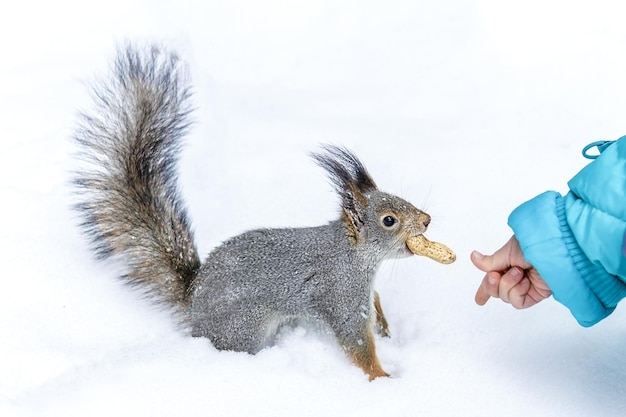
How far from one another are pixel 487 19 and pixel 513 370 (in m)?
2.16

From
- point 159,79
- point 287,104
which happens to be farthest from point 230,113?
point 159,79

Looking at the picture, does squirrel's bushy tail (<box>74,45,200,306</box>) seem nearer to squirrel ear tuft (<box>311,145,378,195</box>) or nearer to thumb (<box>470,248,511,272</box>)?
squirrel ear tuft (<box>311,145,378,195</box>)

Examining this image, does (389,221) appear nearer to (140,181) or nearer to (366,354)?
(366,354)

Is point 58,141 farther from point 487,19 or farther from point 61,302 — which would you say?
point 487,19

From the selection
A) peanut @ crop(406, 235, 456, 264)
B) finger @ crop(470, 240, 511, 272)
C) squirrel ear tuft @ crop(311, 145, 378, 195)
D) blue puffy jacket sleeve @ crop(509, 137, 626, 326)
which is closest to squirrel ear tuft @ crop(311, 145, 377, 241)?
squirrel ear tuft @ crop(311, 145, 378, 195)

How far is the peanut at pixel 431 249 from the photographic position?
2.27 m

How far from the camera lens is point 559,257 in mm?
1938

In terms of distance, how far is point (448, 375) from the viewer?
7.45 feet

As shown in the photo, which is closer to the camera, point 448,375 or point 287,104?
point 448,375

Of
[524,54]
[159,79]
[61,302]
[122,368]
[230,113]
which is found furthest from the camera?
[524,54]

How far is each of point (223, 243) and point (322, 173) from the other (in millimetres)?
817

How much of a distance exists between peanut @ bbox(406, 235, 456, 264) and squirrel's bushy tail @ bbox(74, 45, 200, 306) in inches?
27.4

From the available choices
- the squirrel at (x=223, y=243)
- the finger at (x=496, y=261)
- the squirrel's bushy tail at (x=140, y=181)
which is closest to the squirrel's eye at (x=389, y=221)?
the squirrel at (x=223, y=243)

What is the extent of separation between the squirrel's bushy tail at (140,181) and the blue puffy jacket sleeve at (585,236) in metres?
1.07
